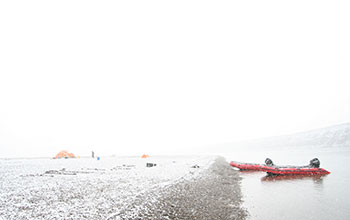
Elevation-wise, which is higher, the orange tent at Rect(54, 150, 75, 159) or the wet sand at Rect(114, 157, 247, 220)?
the wet sand at Rect(114, 157, 247, 220)

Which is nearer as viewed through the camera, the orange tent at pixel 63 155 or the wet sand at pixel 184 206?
the wet sand at pixel 184 206

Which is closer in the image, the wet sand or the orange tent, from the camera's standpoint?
the wet sand

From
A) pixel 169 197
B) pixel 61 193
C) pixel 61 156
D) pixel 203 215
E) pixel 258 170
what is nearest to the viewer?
pixel 203 215

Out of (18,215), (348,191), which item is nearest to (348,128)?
(348,191)

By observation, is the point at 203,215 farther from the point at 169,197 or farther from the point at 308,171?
the point at 308,171

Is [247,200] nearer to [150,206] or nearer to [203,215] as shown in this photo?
[203,215]

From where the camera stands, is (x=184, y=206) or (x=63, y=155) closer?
(x=184, y=206)

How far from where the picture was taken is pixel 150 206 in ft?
36.9

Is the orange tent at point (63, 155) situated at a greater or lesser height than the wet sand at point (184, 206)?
lesser

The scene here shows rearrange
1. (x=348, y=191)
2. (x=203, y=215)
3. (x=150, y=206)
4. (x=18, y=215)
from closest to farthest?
(x=18, y=215) < (x=203, y=215) < (x=150, y=206) < (x=348, y=191)

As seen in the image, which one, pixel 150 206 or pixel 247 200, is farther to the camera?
pixel 247 200

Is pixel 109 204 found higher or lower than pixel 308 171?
higher

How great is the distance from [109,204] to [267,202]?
431 inches

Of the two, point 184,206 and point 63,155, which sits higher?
point 184,206
